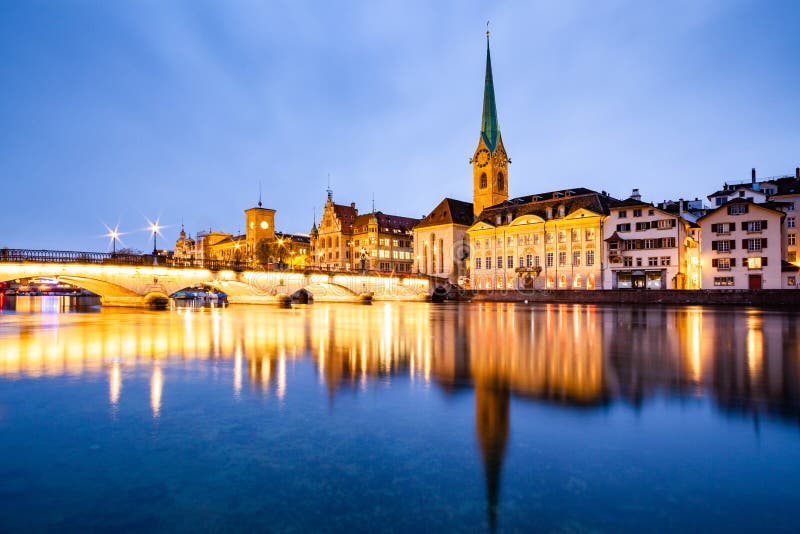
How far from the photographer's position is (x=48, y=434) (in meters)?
7.15

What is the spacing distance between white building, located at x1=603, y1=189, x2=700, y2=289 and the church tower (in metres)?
34.6

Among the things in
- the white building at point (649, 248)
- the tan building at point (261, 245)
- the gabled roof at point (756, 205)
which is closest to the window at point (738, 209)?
the gabled roof at point (756, 205)

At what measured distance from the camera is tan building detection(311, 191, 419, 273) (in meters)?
106

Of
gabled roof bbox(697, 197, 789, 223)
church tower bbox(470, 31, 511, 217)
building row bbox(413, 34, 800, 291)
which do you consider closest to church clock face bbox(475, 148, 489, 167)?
church tower bbox(470, 31, 511, 217)

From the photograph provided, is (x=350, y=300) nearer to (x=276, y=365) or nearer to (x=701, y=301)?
(x=701, y=301)

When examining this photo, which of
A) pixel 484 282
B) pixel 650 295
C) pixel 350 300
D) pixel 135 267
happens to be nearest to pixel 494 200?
pixel 484 282

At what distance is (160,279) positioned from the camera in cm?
4728

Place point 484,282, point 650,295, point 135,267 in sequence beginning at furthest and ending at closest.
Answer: point 484,282
point 650,295
point 135,267

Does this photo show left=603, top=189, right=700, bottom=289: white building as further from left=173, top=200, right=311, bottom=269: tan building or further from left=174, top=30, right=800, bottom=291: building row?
left=173, top=200, right=311, bottom=269: tan building

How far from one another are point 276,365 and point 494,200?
93.5m

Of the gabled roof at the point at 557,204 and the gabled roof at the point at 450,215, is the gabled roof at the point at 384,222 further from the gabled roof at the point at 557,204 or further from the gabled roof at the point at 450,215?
the gabled roof at the point at 557,204

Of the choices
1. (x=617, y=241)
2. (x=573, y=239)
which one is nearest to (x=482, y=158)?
(x=573, y=239)

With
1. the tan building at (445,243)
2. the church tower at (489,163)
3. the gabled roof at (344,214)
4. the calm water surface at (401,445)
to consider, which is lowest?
the calm water surface at (401,445)

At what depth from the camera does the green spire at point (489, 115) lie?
104562 millimetres
